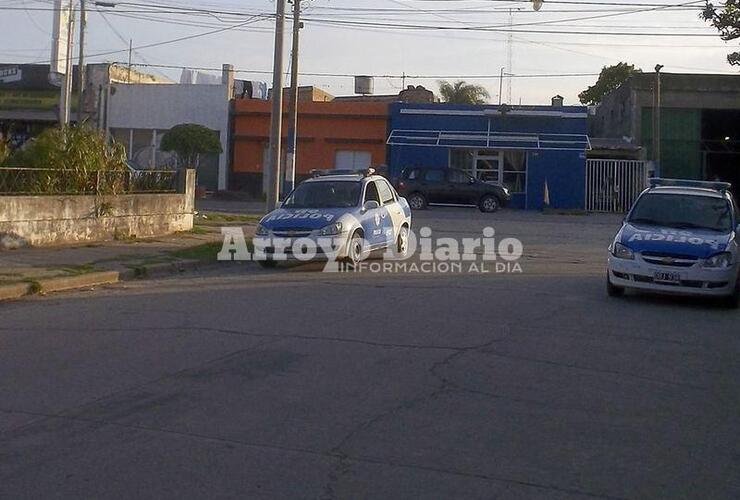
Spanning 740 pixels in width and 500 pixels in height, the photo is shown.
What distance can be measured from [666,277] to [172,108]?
35.2m

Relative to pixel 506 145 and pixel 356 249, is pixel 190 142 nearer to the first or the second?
pixel 506 145

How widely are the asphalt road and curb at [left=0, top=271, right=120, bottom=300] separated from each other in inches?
14.9

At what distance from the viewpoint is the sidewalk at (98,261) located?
1477 cm

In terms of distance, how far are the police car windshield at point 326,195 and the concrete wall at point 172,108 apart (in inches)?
1081

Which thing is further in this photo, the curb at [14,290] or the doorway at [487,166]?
the doorway at [487,166]

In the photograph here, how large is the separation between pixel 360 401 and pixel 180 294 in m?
6.91

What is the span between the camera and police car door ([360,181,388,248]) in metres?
18.0

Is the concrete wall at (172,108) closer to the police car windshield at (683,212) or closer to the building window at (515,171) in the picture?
the building window at (515,171)

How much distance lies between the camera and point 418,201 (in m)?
39.6

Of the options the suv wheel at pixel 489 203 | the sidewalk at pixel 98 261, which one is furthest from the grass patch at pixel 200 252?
the suv wheel at pixel 489 203

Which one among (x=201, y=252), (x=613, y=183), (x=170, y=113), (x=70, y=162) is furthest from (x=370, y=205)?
(x=170, y=113)

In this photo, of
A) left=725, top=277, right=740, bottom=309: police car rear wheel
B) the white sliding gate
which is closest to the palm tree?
the white sliding gate

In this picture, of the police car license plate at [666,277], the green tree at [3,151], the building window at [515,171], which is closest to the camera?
the police car license plate at [666,277]

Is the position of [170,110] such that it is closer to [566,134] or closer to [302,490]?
[566,134]
